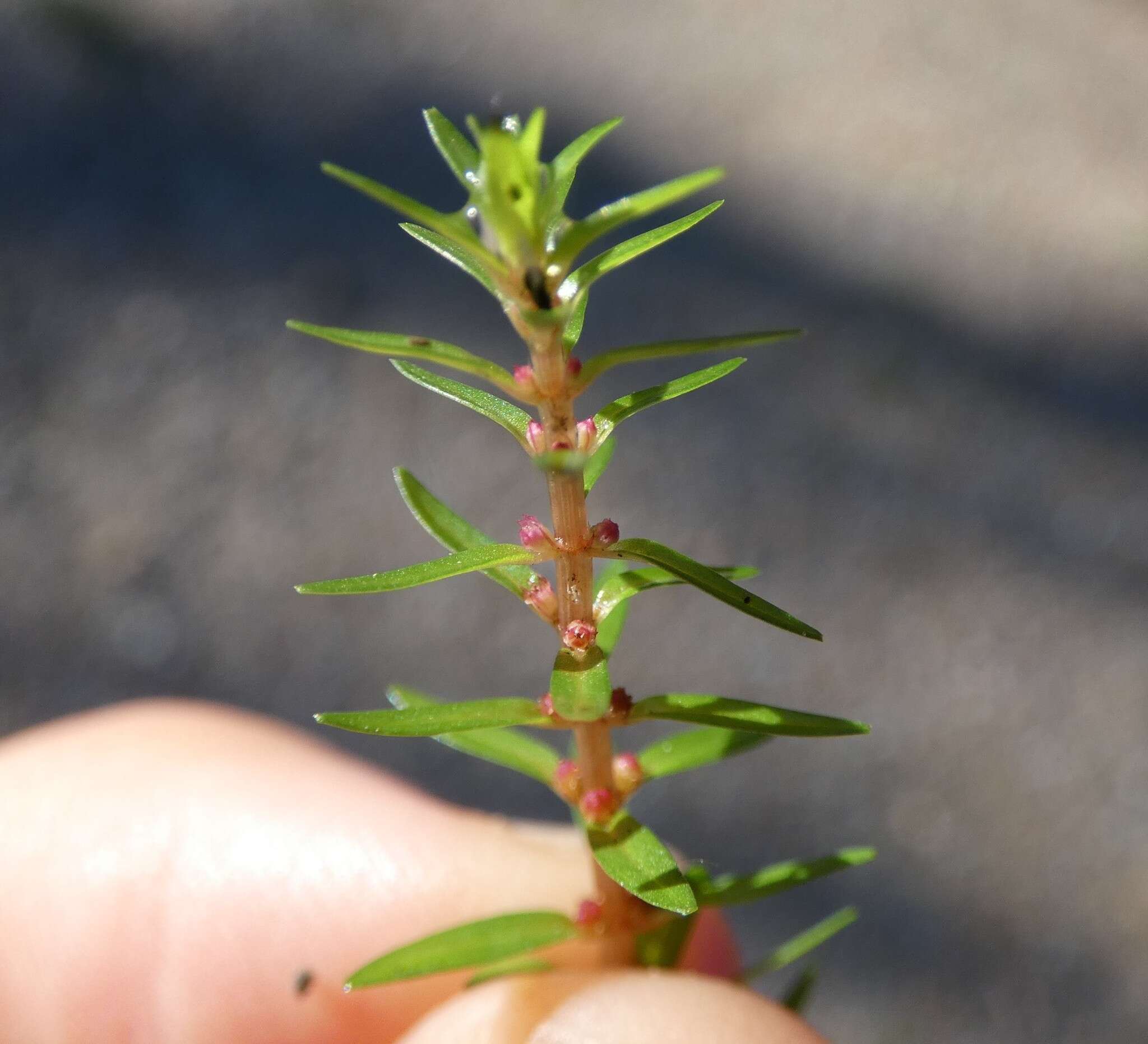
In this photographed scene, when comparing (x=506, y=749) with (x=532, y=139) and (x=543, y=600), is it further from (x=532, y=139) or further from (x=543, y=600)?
(x=532, y=139)

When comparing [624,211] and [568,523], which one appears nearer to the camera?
[624,211]

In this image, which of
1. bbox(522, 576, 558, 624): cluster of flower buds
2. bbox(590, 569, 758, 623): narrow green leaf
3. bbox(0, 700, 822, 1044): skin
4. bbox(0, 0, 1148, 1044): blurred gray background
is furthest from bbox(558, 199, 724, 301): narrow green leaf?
bbox(0, 0, 1148, 1044): blurred gray background

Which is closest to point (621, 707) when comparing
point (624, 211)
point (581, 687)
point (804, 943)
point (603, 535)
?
point (581, 687)

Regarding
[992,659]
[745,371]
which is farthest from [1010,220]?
[992,659]

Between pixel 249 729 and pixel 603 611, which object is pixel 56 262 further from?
pixel 603 611

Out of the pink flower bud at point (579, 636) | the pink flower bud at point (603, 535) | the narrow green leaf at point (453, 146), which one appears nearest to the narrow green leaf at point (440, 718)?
the pink flower bud at point (579, 636)

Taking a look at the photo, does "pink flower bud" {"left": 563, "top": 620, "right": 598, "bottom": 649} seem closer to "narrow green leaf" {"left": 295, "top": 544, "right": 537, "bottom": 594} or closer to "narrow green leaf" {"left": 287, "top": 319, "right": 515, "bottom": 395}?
"narrow green leaf" {"left": 295, "top": 544, "right": 537, "bottom": 594}

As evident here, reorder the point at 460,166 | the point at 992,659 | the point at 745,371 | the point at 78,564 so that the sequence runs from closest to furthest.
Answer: the point at 460,166
the point at 992,659
the point at 78,564
the point at 745,371
